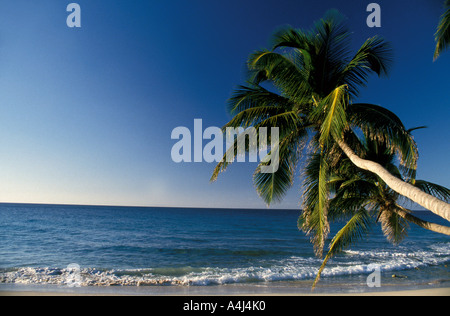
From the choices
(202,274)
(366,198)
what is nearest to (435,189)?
(366,198)

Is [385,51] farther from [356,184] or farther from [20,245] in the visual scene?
[20,245]

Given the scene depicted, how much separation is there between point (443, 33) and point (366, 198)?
139 inches

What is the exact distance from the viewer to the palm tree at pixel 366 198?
495 cm

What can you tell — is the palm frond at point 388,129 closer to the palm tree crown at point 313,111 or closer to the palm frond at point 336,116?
the palm tree crown at point 313,111

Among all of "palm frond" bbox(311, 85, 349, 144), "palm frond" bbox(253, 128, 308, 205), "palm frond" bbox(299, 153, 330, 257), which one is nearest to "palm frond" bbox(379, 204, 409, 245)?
"palm frond" bbox(299, 153, 330, 257)

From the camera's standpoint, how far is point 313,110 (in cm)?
500

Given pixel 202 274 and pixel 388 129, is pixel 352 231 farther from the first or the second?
pixel 202 274

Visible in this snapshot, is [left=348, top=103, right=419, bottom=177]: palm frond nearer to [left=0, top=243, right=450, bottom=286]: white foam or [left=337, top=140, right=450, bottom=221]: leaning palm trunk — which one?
[left=337, top=140, right=450, bottom=221]: leaning palm trunk

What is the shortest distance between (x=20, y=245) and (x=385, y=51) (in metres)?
25.8

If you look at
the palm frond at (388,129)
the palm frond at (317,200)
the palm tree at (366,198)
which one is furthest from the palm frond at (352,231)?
the palm frond at (388,129)

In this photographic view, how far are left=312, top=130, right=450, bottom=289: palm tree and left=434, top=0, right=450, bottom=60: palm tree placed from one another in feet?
6.82

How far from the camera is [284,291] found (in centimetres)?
822

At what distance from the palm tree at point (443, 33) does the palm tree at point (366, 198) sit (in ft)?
6.82
